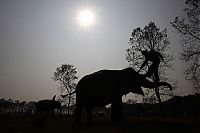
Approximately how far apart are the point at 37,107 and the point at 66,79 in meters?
18.6

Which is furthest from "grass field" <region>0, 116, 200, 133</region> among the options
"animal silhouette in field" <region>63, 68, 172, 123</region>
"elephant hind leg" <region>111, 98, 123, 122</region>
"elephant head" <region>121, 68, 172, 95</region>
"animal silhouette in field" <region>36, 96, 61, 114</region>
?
"animal silhouette in field" <region>36, 96, 61, 114</region>

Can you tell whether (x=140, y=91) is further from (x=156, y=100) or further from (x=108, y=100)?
(x=156, y=100)

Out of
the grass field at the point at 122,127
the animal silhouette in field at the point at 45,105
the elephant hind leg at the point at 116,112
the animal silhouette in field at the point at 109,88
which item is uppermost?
the animal silhouette in field at the point at 45,105

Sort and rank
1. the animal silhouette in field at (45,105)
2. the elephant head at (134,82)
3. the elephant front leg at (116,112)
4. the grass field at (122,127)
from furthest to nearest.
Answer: the animal silhouette in field at (45,105), the elephant head at (134,82), the elephant front leg at (116,112), the grass field at (122,127)

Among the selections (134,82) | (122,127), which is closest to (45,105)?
(134,82)

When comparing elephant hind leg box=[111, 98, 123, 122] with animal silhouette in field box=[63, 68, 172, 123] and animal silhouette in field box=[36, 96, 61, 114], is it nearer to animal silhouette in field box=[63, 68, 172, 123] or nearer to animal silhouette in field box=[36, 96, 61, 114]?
animal silhouette in field box=[63, 68, 172, 123]

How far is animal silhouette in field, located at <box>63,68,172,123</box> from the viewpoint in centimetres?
A: 1633

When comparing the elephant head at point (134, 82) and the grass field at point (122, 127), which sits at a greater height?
the elephant head at point (134, 82)

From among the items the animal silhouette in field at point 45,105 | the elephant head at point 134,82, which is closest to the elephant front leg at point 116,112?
the elephant head at point 134,82

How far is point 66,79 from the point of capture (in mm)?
59969

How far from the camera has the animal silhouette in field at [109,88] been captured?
16.3 m

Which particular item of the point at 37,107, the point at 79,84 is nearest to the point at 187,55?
the point at 79,84

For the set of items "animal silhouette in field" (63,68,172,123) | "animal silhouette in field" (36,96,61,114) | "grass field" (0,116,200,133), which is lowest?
"grass field" (0,116,200,133)

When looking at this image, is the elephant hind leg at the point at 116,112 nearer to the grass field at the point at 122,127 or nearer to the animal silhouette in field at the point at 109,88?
the animal silhouette in field at the point at 109,88
